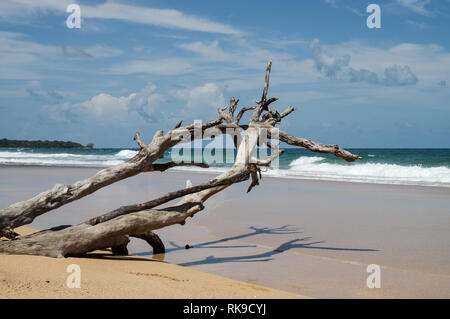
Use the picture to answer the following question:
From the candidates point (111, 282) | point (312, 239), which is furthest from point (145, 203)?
point (312, 239)

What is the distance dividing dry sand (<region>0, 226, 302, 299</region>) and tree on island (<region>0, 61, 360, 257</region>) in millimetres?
255

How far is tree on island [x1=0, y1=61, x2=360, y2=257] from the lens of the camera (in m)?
5.15

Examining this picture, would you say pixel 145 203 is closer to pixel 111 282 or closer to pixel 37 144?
pixel 111 282

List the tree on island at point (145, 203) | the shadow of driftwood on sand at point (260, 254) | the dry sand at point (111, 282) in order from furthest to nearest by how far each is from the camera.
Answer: the shadow of driftwood on sand at point (260, 254)
the tree on island at point (145, 203)
the dry sand at point (111, 282)

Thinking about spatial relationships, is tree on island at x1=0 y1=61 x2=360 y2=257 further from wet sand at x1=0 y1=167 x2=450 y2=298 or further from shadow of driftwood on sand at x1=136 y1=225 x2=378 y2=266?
wet sand at x1=0 y1=167 x2=450 y2=298

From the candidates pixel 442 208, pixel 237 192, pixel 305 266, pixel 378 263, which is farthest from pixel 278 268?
pixel 237 192

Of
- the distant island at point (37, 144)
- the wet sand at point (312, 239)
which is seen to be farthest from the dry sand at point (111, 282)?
the distant island at point (37, 144)

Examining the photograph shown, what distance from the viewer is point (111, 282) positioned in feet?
13.9

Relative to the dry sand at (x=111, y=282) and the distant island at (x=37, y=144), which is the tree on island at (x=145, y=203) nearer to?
the dry sand at (x=111, y=282)

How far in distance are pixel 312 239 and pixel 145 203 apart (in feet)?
10.5

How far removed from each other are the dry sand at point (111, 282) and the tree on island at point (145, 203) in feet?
0.84

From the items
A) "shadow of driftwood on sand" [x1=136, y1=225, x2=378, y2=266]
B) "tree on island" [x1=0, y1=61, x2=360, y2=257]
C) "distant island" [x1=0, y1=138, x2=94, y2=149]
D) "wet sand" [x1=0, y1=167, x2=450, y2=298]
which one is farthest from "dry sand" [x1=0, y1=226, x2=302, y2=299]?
"distant island" [x1=0, y1=138, x2=94, y2=149]

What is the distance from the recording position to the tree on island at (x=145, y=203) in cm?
515
